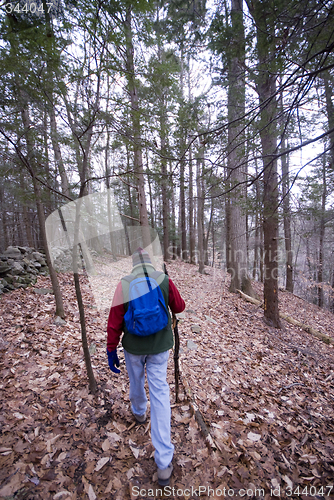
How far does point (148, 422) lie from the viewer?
2576mm

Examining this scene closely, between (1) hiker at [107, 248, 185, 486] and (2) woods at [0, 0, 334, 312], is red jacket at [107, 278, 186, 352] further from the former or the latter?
(2) woods at [0, 0, 334, 312]

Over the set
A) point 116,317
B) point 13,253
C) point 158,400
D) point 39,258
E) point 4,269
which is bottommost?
point 158,400

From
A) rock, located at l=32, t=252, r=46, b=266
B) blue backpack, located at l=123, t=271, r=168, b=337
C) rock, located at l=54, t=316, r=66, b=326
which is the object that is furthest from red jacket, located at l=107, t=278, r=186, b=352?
rock, located at l=32, t=252, r=46, b=266

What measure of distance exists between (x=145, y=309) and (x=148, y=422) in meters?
1.74

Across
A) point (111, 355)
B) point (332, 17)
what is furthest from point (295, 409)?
point (332, 17)

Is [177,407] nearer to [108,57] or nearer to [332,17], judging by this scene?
Result: [108,57]

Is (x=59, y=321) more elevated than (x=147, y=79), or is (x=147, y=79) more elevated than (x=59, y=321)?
(x=147, y=79)

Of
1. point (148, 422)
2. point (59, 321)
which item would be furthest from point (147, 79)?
point (148, 422)

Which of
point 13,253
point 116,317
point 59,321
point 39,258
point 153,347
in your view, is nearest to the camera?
point 153,347

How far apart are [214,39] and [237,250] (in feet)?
19.7

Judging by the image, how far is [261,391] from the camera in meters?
3.40

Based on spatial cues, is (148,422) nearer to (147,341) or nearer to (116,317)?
(147,341)

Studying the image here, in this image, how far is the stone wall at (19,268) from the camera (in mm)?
5473

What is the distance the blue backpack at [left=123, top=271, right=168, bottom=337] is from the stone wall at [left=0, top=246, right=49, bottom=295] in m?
4.88
